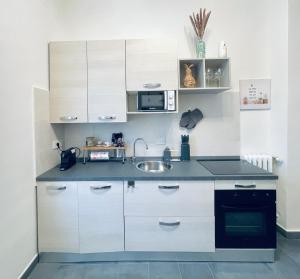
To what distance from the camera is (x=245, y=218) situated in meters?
2.08

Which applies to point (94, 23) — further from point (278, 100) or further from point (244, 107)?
point (278, 100)

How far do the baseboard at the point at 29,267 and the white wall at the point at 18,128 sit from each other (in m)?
0.04

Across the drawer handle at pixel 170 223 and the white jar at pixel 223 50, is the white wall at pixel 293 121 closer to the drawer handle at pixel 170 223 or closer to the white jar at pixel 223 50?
the white jar at pixel 223 50

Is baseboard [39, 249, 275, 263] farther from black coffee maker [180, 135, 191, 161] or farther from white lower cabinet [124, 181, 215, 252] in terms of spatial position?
black coffee maker [180, 135, 191, 161]

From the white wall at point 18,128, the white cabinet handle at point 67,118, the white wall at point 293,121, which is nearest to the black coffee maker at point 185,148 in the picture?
the white wall at point 293,121

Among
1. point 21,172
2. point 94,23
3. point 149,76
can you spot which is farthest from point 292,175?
point 94,23

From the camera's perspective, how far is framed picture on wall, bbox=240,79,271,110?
8.93 ft

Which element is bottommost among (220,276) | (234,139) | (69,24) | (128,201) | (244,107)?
(220,276)

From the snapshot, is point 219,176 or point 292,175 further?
point 292,175

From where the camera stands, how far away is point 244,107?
9.03 ft

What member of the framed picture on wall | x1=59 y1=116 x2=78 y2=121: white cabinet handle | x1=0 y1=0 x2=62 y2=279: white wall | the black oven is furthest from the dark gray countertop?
the framed picture on wall

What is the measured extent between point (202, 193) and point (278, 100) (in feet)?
4.72

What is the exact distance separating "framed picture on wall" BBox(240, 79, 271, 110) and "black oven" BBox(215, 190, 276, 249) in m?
1.12

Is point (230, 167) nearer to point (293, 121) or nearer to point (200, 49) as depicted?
point (293, 121)
